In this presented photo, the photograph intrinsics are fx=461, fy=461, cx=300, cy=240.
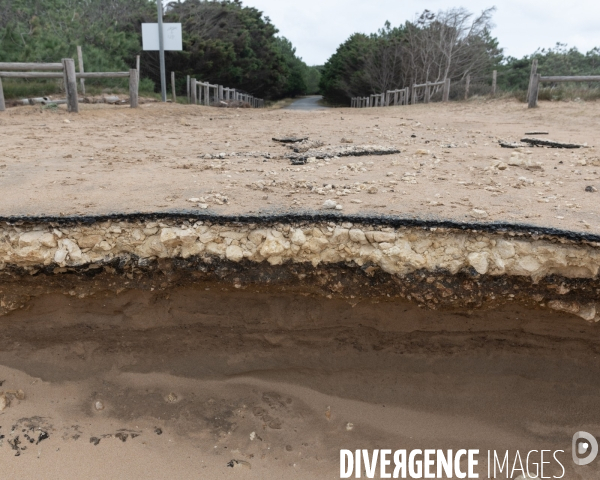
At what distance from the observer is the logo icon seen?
254 centimetres

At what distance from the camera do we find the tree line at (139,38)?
40.8 feet

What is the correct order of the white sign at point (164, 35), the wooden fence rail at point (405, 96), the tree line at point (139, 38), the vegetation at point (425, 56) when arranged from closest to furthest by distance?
the white sign at point (164, 35)
the tree line at point (139, 38)
the wooden fence rail at point (405, 96)
the vegetation at point (425, 56)

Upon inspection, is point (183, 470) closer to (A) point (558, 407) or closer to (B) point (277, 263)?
(B) point (277, 263)

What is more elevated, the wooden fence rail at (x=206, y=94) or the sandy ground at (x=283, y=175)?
the wooden fence rail at (x=206, y=94)

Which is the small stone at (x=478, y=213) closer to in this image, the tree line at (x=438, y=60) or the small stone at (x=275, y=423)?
the small stone at (x=275, y=423)

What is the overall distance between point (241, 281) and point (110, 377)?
1037 mm

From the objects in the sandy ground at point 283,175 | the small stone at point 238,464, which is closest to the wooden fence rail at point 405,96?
the sandy ground at point 283,175

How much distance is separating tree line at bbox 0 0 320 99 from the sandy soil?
36.8 feet

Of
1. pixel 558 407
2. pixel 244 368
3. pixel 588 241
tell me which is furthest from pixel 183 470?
pixel 588 241

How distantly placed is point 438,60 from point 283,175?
72.6 ft

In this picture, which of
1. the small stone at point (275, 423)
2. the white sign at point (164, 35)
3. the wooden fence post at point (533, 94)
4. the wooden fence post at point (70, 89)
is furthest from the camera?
the white sign at point (164, 35)

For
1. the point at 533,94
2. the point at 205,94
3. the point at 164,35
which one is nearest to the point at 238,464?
the point at 533,94

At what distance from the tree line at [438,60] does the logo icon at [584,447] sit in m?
19.9

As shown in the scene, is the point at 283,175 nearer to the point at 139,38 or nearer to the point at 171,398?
the point at 171,398
